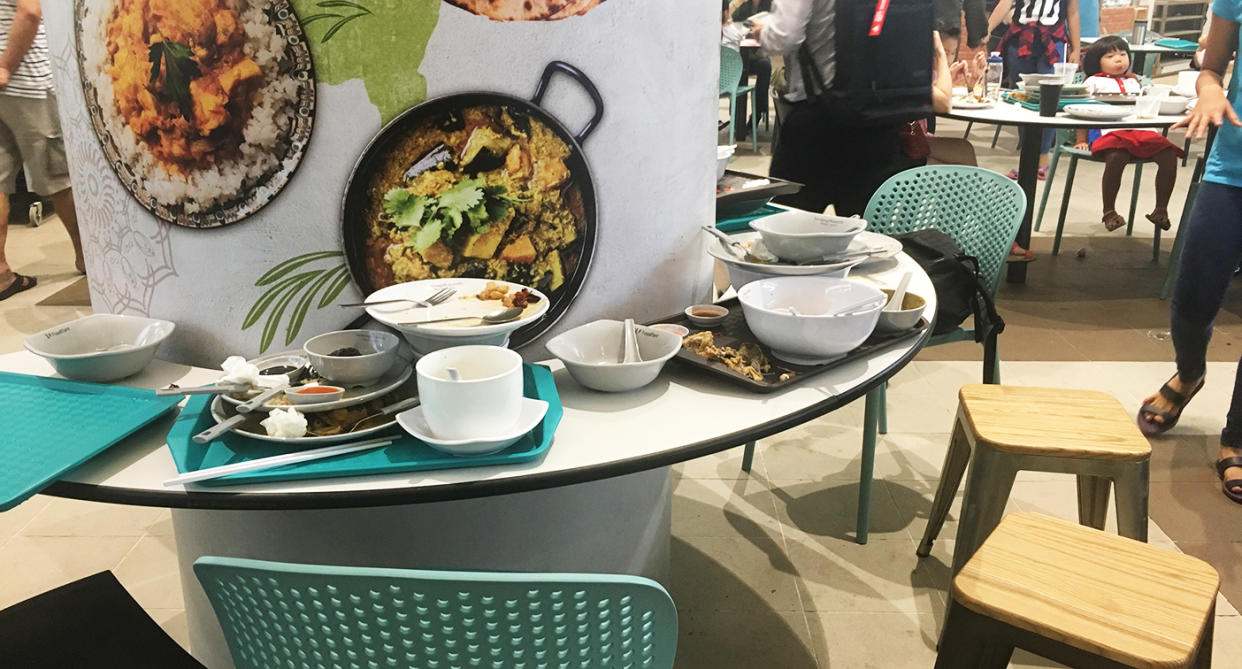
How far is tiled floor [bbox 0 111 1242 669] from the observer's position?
7.45 ft

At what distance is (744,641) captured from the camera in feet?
7.37

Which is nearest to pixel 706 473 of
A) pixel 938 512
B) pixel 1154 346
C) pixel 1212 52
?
pixel 938 512

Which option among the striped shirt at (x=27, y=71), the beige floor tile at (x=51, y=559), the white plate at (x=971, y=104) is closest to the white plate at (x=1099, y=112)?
the white plate at (x=971, y=104)

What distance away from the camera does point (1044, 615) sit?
1.44m

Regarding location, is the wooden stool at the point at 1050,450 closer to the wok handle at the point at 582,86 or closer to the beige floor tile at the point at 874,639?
the beige floor tile at the point at 874,639

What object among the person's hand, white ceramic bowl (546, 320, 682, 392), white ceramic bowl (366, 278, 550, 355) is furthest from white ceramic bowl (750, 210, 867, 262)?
the person's hand

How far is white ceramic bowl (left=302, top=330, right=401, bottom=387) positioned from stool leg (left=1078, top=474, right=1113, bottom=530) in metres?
1.67

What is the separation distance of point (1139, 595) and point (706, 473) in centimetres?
169

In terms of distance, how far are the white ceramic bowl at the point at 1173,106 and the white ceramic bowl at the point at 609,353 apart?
3.54 m

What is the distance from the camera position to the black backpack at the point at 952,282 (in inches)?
95.8

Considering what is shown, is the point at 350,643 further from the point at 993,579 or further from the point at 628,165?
the point at 993,579

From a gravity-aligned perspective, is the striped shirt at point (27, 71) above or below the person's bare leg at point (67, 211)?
above

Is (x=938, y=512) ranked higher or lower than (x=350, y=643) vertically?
lower

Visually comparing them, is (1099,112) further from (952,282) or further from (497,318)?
(497,318)
